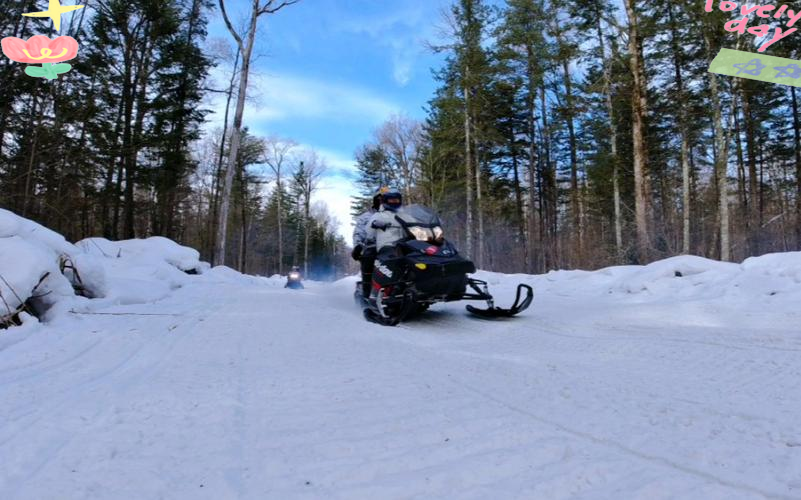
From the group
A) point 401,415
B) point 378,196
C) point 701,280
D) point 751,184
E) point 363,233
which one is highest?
point 751,184

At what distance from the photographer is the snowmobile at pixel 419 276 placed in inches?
169

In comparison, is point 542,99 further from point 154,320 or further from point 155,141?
point 154,320

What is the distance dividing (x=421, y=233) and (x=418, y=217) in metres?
0.26

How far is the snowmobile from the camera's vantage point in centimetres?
430

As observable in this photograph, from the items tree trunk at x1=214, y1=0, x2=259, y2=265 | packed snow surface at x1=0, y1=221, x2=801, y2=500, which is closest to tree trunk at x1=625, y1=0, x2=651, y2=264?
packed snow surface at x1=0, y1=221, x2=801, y2=500

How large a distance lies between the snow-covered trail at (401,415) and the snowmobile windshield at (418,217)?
1.77 meters

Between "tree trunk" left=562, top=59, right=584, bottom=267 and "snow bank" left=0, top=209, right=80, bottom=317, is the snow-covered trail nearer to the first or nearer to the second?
"snow bank" left=0, top=209, right=80, bottom=317

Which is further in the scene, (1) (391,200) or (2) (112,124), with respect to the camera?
(2) (112,124)

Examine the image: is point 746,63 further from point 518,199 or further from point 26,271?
point 26,271

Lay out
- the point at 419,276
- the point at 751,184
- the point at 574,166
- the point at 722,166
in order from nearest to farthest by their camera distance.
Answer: the point at 419,276 < the point at 722,166 < the point at 574,166 < the point at 751,184

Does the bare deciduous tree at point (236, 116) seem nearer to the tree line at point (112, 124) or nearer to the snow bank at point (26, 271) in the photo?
the tree line at point (112, 124)

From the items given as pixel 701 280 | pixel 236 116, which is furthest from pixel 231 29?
pixel 701 280

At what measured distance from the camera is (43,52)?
10977 mm

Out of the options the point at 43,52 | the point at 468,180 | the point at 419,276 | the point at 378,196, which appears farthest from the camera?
the point at 468,180
